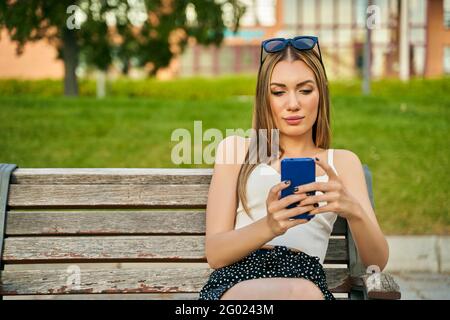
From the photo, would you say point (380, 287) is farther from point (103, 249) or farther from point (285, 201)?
point (103, 249)

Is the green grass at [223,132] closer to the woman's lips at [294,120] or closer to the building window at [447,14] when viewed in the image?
the woman's lips at [294,120]

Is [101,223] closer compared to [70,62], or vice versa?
[101,223]

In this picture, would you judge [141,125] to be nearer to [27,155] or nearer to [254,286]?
[27,155]

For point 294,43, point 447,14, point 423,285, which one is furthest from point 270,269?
point 447,14

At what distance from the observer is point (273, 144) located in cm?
303

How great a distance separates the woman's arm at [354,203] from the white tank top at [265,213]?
0.44 feet

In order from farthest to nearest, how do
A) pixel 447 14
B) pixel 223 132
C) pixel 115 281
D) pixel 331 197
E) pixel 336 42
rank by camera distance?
pixel 336 42, pixel 447 14, pixel 223 132, pixel 115 281, pixel 331 197

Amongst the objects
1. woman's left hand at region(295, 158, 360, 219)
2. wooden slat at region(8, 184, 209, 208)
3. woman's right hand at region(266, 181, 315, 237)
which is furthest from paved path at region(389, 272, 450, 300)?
woman's right hand at region(266, 181, 315, 237)

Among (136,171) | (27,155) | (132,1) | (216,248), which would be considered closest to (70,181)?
(136,171)

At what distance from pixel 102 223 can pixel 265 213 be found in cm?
79

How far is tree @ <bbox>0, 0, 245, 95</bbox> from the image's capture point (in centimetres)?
943

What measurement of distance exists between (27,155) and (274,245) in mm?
4809

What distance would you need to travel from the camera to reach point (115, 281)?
3.22 meters

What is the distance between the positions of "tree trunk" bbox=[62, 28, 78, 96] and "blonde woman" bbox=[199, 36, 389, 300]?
1664 centimetres
